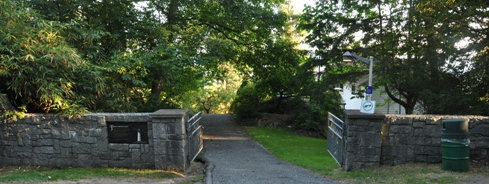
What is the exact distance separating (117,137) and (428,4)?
29.8 feet

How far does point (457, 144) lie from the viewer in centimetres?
736

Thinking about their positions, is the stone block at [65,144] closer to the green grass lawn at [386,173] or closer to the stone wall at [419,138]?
the green grass lawn at [386,173]

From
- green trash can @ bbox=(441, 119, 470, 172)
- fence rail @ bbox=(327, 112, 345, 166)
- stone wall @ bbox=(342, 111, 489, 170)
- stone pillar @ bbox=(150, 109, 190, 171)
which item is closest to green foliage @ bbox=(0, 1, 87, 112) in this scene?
stone pillar @ bbox=(150, 109, 190, 171)

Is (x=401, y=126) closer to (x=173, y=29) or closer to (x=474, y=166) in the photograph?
(x=474, y=166)

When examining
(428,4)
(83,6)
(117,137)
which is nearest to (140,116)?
(117,137)

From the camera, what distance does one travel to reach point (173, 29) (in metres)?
14.4

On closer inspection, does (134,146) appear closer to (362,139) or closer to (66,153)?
(66,153)

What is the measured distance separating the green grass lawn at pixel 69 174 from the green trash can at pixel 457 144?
5.19 m

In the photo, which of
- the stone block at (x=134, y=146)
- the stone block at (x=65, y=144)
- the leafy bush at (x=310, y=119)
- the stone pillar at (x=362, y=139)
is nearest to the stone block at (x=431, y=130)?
the stone pillar at (x=362, y=139)

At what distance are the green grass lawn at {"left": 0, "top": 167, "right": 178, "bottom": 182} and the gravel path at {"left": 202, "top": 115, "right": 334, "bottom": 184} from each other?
1264mm

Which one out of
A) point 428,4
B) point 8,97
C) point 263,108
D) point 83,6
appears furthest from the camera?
point 263,108

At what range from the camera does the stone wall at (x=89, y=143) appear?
8211 mm

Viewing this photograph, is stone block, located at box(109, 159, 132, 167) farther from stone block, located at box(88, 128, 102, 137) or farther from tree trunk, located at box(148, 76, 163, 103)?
tree trunk, located at box(148, 76, 163, 103)

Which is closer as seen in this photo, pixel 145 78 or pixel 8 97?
pixel 8 97
